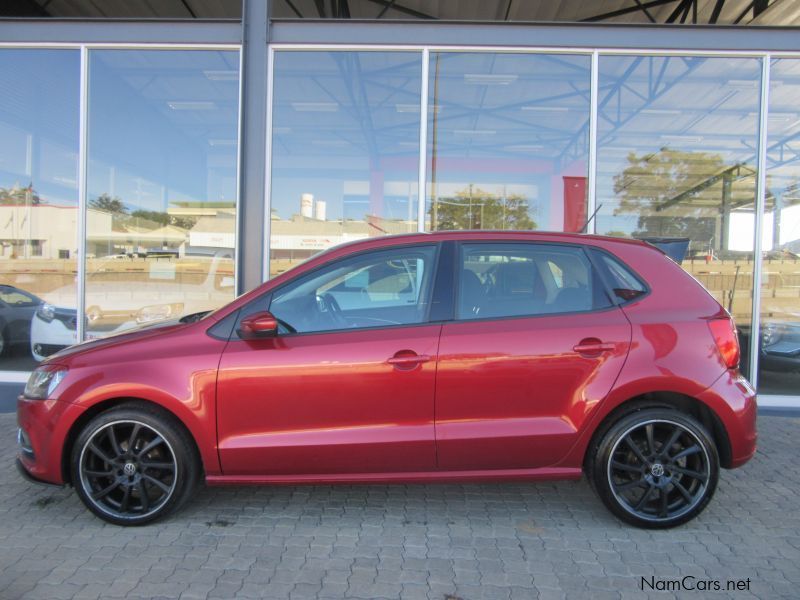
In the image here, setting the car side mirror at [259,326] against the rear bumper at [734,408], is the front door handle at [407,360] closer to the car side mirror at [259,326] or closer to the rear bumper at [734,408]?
the car side mirror at [259,326]

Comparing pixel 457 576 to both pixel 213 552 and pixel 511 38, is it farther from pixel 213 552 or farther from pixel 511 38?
pixel 511 38

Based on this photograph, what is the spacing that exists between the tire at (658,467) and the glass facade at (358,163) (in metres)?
3.73

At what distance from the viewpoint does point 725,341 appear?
3.10m

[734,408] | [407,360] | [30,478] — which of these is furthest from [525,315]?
[30,478]

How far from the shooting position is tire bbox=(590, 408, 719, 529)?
3062 mm

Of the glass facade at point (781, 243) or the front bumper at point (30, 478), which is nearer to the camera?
the front bumper at point (30, 478)

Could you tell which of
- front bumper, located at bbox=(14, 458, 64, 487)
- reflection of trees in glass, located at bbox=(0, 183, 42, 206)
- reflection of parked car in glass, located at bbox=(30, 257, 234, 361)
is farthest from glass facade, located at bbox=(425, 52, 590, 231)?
reflection of trees in glass, located at bbox=(0, 183, 42, 206)

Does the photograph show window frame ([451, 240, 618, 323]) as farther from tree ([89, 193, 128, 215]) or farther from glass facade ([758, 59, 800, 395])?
tree ([89, 193, 128, 215])

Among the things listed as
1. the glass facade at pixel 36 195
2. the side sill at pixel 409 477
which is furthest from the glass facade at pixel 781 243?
the glass facade at pixel 36 195

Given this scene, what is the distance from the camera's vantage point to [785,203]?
6.93m


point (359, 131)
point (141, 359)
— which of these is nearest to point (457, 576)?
point (141, 359)

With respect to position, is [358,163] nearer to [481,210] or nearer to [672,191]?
[481,210]

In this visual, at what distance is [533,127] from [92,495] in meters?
8.35

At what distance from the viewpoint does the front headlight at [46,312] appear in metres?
6.69
